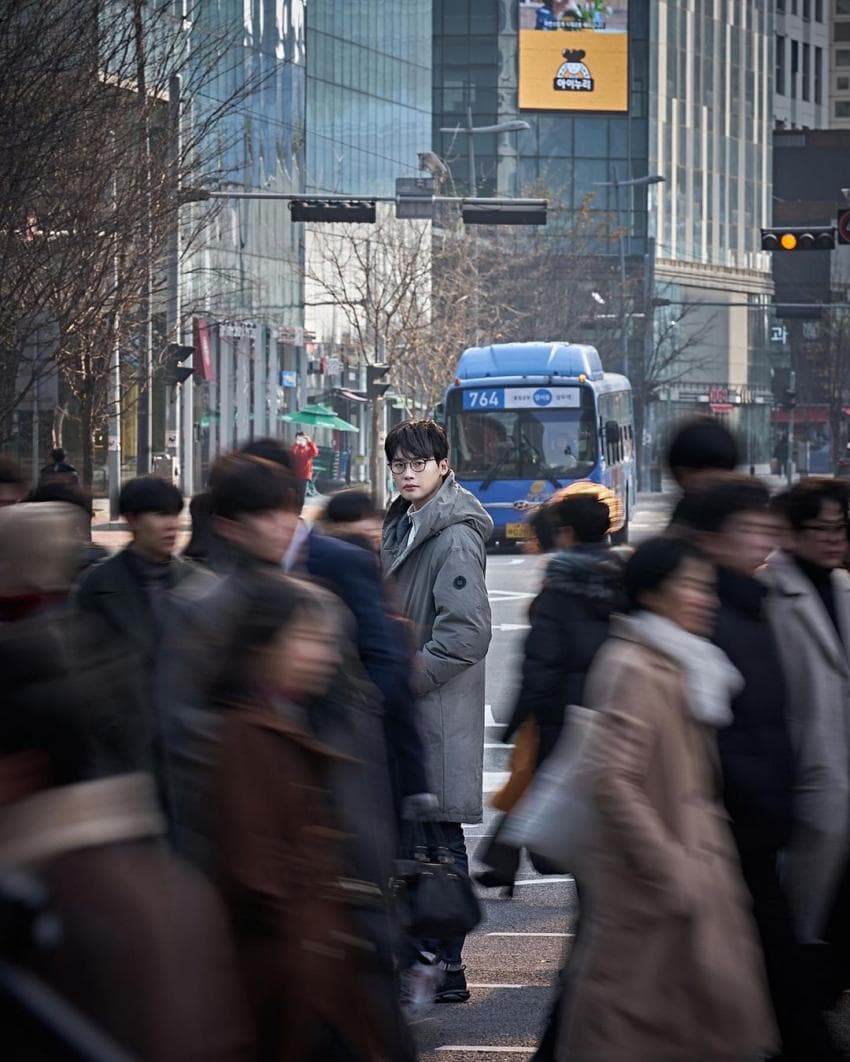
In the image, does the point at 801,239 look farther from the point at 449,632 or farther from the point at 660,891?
the point at 660,891

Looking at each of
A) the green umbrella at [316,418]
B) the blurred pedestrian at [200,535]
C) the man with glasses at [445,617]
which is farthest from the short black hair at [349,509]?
the green umbrella at [316,418]

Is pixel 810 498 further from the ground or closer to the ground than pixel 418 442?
closer to the ground

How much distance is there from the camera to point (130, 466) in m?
52.1

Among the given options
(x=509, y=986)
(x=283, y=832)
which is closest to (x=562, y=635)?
(x=509, y=986)

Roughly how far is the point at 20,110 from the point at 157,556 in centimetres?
1296

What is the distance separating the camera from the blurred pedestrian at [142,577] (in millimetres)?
6125

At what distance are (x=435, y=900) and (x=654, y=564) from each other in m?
1.60

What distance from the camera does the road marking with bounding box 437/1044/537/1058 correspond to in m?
5.82

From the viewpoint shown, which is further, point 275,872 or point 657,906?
point 657,906

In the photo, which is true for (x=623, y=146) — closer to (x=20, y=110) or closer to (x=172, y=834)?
(x=20, y=110)

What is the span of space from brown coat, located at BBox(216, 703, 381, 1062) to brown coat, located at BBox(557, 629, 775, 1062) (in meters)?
0.77

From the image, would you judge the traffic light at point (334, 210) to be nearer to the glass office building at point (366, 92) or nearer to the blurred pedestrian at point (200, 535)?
the blurred pedestrian at point (200, 535)

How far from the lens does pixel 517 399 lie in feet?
113

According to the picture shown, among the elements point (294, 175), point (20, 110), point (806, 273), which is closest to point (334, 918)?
point (20, 110)
